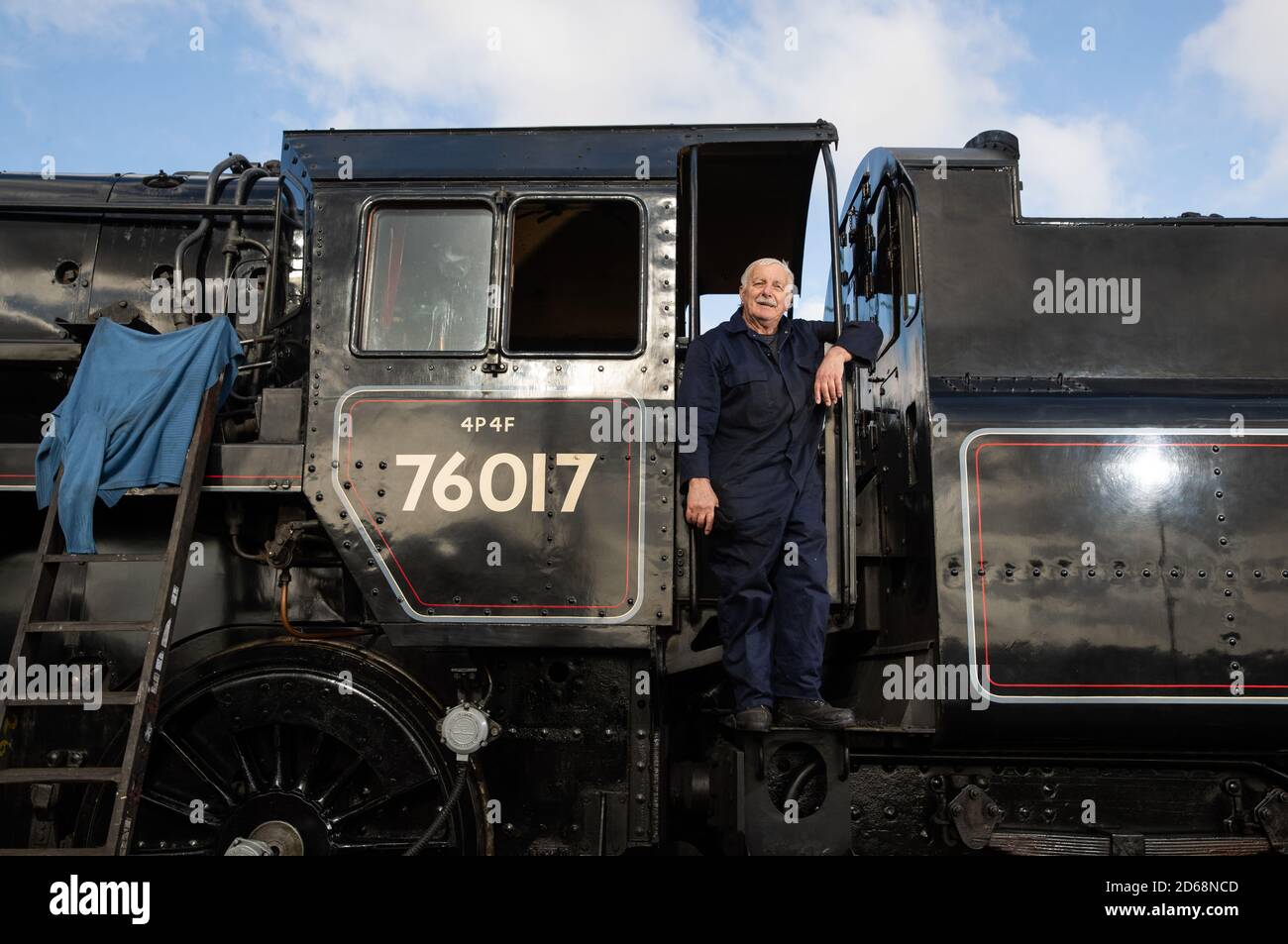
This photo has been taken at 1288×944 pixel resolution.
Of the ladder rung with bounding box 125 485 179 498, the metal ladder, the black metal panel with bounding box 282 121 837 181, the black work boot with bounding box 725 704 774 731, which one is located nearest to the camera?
the metal ladder

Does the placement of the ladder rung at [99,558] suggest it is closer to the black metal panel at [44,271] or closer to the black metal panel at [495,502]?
the black metal panel at [495,502]

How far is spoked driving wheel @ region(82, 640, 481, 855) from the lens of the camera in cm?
371

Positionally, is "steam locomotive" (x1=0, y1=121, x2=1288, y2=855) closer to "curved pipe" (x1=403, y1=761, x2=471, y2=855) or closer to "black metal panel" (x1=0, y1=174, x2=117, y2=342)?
"curved pipe" (x1=403, y1=761, x2=471, y2=855)

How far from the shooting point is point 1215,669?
335 cm

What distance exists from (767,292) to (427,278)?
136 cm

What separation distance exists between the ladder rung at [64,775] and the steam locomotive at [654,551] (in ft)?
1.48

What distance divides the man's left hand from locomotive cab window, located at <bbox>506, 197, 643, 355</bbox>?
0.72 meters

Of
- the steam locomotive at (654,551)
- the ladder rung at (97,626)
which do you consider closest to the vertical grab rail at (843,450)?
the steam locomotive at (654,551)

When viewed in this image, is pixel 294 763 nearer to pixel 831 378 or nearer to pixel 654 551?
pixel 654 551

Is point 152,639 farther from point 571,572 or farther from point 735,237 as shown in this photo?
point 735,237

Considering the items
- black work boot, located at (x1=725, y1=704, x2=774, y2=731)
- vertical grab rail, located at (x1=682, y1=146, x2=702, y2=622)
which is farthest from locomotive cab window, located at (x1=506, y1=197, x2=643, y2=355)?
black work boot, located at (x1=725, y1=704, x2=774, y2=731)

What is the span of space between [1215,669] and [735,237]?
286cm

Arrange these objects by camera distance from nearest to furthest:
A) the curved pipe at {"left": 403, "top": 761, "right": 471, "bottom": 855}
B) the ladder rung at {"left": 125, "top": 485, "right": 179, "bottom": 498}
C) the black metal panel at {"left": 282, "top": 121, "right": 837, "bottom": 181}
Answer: the curved pipe at {"left": 403, "top": 761, "right": 471, "bottom": 855} < the ladder rung at {"left": 125, "top": 485, "right": 179, "bottom": 498} < the black metal panel at {"left": 282, "top": 121, "right": 837, "bottom": 181}
